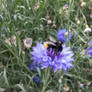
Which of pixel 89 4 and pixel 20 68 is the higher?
pixel 89 4

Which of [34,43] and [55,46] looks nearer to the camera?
[55,46]

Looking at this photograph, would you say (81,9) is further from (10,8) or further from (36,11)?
(10,8)

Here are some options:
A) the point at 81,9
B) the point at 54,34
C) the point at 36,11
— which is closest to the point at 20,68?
the point at 54,34

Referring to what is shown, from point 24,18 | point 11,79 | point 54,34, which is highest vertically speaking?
point 24,18

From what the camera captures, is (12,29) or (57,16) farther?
(57,16)

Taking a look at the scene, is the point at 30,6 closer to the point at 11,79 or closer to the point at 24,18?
the point at 24,18

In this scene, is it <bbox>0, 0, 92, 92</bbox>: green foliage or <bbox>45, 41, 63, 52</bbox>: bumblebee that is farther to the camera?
<bbox>0, 0, 92, 92</bbox>: green foliage

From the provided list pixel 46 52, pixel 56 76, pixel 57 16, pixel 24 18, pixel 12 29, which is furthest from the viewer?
pixel 57 16

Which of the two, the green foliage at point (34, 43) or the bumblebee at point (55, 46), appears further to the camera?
the green foliage at point (34, 43)

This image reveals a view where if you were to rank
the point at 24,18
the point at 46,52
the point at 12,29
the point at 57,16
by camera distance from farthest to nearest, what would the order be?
the point at 57,16 → the point at 24,18 → the point at 12,29 → the point at 46,52
